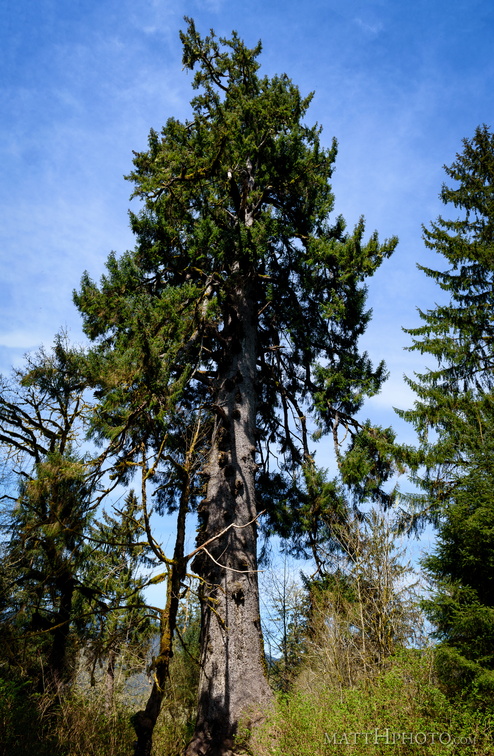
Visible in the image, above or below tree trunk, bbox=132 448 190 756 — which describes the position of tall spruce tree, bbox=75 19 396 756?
above

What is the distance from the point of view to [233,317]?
8.48m

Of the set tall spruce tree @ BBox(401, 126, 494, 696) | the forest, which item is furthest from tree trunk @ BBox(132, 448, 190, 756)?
tall spruce tree @ BBox(401, 126, 494, 696)

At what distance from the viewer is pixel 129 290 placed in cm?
885

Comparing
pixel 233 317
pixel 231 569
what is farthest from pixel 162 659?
pixel 233 317

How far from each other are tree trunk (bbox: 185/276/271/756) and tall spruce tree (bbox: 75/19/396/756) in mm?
21

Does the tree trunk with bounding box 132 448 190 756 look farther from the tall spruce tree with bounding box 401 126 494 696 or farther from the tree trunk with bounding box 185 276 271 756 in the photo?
the tall spruce tree with bounding box 401 126 494 696

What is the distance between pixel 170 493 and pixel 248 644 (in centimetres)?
531

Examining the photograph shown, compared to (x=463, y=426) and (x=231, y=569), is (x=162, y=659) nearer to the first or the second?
(x=231, y=569)

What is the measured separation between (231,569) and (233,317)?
15.9 feet

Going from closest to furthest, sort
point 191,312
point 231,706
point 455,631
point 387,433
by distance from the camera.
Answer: point 231,706, point 455,631, point 191,312, point 387,433

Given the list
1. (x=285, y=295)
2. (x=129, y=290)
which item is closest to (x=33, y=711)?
(x=129, y=290)

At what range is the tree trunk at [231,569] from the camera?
5.21 meters

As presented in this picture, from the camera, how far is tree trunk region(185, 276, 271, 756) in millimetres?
5207

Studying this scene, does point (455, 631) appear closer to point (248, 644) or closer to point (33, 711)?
point (248, 644)
